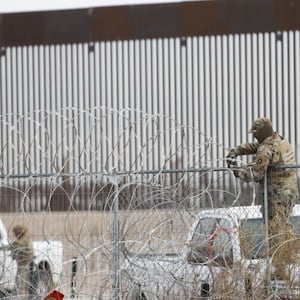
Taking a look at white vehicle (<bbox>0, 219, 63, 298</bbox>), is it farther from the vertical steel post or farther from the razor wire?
the vertical steel post

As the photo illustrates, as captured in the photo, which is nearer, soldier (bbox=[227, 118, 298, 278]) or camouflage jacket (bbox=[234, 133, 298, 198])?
soldier (bbox=[227, 118, 298, 278])

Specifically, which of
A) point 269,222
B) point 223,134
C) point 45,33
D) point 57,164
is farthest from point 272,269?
point 45,33

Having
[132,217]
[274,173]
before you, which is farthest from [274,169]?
[132,217]

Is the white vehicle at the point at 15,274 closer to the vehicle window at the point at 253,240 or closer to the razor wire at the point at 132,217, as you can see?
the razor wire at the point at 132,217

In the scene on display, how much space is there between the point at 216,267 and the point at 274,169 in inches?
53.5

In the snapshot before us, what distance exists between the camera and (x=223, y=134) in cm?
2353

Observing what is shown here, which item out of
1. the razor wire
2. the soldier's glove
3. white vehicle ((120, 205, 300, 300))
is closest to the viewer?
white vehicle ((120, 205, 300, 300))

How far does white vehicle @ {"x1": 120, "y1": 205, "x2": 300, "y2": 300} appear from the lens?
10.3 metres

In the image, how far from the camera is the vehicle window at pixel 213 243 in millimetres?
10469

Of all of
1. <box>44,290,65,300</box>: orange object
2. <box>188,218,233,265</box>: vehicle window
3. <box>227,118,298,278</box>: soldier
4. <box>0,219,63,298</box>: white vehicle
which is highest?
<box>227,118,298,278</box>: soldier

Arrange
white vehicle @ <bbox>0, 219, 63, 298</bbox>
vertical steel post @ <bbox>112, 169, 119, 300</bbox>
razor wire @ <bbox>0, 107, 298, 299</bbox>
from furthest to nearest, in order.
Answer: white vehicle @ <bbox>0, 219, 63, 298</bbox>, vertical steel post @ <bbox>112, 169, 119, 300</bbox>, razor wire @ <bbox>0, 107, 298, 299</bbox>

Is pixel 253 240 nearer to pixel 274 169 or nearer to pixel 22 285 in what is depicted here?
pixel 274 169

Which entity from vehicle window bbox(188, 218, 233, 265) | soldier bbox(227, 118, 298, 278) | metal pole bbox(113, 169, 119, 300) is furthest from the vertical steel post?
soldier bbox(227, 118, 298, 278)

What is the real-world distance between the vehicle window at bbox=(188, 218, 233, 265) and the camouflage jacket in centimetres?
63
